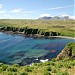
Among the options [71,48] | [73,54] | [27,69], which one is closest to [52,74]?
[27,69]

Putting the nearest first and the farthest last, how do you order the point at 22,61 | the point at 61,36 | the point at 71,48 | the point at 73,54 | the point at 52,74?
the point at 52,74
the point at 73,54
the point at 71,48
the point at 22,61
the point at 61,36

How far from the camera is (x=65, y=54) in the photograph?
2425 inches

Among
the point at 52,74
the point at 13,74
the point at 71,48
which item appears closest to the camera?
the point at 13,74

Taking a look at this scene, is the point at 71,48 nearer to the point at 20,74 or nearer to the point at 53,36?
the point at 20,74

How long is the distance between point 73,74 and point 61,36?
180 metres

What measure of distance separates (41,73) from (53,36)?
595 ft

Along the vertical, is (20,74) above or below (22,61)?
above

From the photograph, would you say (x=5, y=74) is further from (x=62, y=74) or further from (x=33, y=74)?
(x=62, y=74)

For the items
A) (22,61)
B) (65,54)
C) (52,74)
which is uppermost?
(52,74)

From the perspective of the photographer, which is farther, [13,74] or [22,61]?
[22,61]

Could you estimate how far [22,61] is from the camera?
86.5m

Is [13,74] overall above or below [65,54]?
above

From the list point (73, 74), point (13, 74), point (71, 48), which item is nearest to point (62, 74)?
point (73, 74)

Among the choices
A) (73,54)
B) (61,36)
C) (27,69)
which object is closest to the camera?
(27,69)
